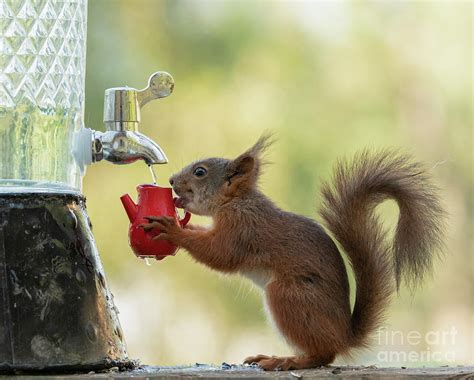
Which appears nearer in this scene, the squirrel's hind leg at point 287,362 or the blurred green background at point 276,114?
the squirrel's hind leg at point 287,362

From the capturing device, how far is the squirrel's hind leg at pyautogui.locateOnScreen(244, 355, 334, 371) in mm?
2068

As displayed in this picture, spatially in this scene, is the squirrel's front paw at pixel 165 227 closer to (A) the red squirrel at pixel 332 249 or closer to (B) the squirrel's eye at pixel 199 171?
(A) the red squirrel at pixel 332 249

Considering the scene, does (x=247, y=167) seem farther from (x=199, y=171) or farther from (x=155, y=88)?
(x=155, y=88)

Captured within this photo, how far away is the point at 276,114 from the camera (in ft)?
16.7

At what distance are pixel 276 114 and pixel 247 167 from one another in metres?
2.67

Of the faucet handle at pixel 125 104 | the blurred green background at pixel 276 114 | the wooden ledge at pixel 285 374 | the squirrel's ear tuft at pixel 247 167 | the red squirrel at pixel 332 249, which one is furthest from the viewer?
the blurred green background at pixel 276 114

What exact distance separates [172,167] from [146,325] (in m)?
0.67

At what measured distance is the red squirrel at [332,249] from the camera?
7.10 ft

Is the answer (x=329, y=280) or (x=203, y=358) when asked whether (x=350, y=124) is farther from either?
(x=329, y=280)

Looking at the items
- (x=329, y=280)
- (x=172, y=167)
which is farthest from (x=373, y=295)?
(x=172, y=167)

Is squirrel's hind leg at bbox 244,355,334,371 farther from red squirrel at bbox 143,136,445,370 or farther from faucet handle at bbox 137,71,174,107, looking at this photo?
faucet handle at bbox 137,71,174,107

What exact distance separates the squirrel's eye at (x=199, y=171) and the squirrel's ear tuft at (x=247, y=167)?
0.18 ft

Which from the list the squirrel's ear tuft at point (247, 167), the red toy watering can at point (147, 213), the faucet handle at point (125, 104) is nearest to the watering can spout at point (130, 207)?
the red toy watering can at point (147, 213)

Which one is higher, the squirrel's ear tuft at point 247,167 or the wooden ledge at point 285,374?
the squirrel's ear tuft at point 247,167
